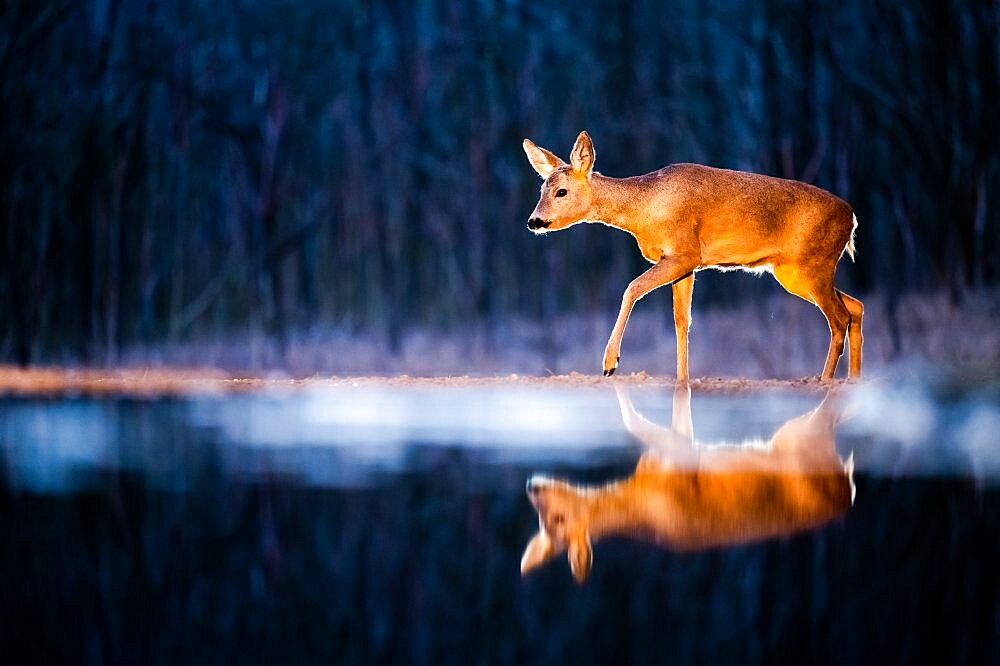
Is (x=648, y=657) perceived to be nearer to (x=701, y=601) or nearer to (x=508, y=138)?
(x=701, y=601)

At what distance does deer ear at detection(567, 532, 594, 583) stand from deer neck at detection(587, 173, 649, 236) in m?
6.33

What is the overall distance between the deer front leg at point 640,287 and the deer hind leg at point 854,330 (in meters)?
1.48

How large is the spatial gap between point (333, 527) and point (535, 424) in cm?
348

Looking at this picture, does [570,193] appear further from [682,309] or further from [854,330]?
[854,330]

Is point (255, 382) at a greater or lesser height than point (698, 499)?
greater

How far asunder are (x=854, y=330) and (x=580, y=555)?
7.45m

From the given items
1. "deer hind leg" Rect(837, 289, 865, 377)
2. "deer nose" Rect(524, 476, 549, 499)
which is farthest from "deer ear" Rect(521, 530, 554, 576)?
"deer hind leg" Rect(837, 289, 865, 377)

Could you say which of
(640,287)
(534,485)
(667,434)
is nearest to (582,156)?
(640,287)

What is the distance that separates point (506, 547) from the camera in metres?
3.24

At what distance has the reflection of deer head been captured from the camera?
3.33m

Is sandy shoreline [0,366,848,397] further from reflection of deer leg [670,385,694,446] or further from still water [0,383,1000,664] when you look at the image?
still water [0,383,1000,664]

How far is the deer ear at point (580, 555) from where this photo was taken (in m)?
2.91

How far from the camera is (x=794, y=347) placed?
12.8 m

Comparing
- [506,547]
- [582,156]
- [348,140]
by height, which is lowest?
[506,547]
